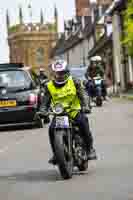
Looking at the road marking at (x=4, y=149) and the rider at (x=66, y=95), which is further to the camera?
the road marking at (x=4, y=149)

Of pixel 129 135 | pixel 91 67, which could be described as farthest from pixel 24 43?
pixel 129 135

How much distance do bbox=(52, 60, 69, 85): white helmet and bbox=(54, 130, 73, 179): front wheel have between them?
0.72m

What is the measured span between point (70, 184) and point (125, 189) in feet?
3.42

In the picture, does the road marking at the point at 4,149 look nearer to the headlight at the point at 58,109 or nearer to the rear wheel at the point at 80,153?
the rear wheel at the point at 80,153

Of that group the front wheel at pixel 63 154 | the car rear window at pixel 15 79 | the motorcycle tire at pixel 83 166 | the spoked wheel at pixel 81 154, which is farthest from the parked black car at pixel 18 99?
the front wheel at pixel 63 154

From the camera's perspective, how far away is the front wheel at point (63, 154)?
38.7ft

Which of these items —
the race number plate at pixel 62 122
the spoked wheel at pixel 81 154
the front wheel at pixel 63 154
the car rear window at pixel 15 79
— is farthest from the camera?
the car rear window at pixel 15 79

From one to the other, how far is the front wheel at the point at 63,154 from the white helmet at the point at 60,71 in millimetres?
723

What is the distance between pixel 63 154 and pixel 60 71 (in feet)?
3.83

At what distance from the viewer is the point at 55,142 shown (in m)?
11.9

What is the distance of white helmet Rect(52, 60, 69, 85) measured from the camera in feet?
39.9

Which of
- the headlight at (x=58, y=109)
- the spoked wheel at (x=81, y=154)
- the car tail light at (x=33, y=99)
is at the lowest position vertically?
the car tail light at (x=33, y=99)

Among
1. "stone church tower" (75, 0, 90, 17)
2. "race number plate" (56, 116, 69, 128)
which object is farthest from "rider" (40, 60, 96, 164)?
"stone church tower" (75, 0, 90, 17)

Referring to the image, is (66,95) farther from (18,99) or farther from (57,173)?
(18,99)
